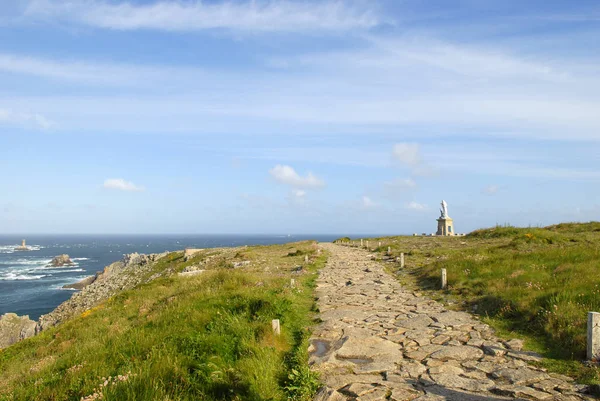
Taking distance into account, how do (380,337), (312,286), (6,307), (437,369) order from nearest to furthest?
(437,369)
(380,337)
(312,286)
(6,307)

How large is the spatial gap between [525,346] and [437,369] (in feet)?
7.41

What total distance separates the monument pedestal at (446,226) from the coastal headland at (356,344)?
114 ft

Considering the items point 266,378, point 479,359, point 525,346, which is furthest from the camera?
point 525,346

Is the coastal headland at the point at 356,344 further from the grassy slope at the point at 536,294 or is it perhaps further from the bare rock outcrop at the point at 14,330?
the bare rock outcrop at the point at 14,330

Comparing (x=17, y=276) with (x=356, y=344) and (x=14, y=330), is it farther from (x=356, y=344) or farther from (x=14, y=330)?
(x=356, y=344)

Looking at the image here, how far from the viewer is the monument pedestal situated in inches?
1974

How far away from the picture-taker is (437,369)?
7133 mm

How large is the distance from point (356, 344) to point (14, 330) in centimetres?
3129

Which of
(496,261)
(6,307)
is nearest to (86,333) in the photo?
(496,261)

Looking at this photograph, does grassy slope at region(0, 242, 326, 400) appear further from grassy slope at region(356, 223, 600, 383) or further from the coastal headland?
grassy slope at region(356, 223, 600, 383)

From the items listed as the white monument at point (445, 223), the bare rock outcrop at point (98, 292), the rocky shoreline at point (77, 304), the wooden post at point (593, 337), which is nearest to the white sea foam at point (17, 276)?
the rocky shoreline at point (77, 304)

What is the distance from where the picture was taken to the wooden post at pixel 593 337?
7008mm

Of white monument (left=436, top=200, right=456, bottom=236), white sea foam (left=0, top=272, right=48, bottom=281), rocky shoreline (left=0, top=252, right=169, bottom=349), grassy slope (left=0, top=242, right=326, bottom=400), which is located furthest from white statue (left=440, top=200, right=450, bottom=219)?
white sea foam (left=0, top=272, right=48, bottom=281)

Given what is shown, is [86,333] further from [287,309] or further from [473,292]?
[473,292]
